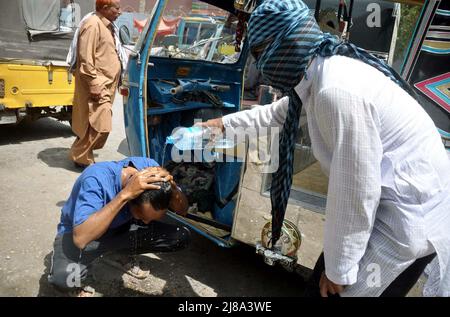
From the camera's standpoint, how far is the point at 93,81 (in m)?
3.72

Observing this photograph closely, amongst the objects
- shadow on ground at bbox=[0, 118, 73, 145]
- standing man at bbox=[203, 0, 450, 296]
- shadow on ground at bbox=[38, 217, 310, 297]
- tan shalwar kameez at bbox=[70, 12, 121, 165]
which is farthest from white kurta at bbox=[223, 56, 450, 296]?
shadow on ground at bbox=[0, 118, 73, 145]

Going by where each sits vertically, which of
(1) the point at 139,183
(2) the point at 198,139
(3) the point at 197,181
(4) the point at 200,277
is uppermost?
(2) the point at 198,139

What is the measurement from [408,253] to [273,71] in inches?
30.6

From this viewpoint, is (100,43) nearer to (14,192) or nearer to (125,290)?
(14,192)

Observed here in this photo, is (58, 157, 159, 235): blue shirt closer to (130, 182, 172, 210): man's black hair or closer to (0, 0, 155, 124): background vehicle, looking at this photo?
(130, 182, 172, 210): man's black hair

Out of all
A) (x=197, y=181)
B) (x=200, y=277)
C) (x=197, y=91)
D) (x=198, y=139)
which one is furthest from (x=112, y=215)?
(x=197, y=91)

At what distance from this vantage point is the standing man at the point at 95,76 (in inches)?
145

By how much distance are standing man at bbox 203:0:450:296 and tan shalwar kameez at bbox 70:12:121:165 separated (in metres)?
2.77

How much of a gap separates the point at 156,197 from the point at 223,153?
0.81 m

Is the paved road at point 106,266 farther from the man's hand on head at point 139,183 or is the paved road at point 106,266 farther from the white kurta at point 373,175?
the white kurta at point 373,175

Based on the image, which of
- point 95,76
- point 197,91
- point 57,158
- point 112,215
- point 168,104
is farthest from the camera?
point 57,158

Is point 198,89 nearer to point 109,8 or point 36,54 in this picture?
point 109,8
